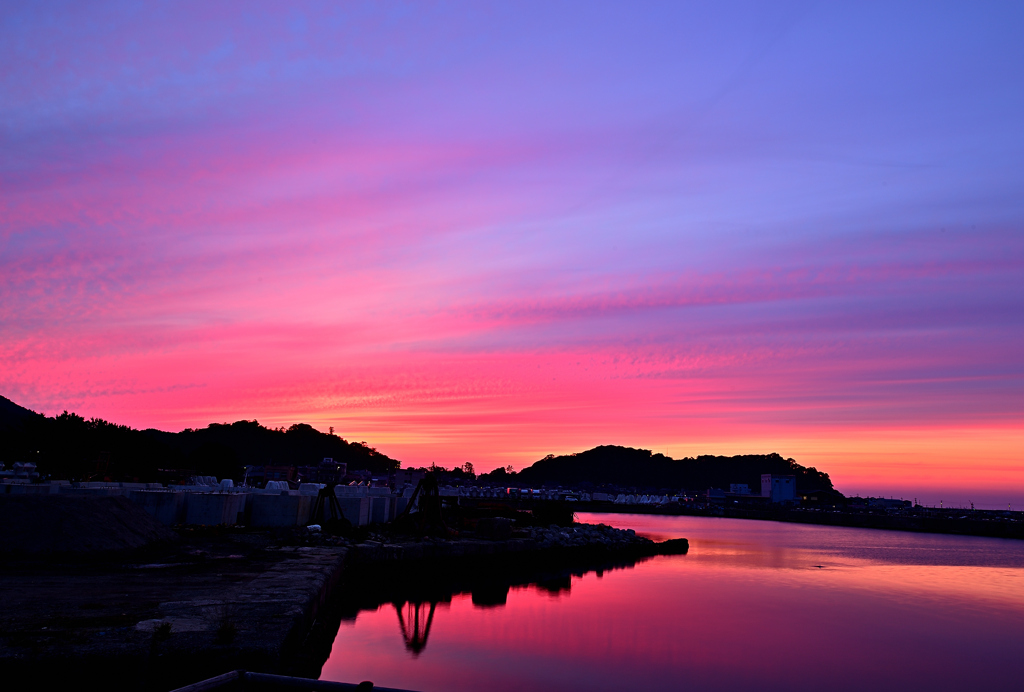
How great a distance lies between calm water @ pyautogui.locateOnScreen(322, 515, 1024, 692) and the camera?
18562mm

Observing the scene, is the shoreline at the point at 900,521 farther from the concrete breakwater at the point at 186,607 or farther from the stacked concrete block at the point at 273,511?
the concrete breakwater at the point at 186,607

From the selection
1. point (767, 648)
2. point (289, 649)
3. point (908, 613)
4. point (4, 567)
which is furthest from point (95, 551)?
point (908, 613)

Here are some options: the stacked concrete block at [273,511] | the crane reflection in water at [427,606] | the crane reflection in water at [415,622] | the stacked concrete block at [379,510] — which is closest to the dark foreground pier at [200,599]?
the crane reflection in water at [427,606]

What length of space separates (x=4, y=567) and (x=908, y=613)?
1327 inches

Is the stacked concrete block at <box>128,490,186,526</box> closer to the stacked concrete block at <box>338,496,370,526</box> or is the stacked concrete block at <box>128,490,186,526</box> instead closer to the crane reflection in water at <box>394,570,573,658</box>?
the stacked concrete block at <box>338,496,370,526</box>

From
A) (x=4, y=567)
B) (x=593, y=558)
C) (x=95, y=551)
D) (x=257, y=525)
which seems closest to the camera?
(x=4, y=567)

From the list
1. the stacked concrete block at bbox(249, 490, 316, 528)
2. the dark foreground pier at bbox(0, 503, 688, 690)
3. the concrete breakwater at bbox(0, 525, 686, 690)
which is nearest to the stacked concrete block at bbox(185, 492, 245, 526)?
the dark foreground pier at bbox(0, 503, 688, 690)

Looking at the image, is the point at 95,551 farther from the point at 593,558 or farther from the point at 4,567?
the point at 593,558

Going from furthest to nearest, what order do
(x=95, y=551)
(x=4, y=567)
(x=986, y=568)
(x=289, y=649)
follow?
(x=986, y=568), (x=95, y=551), (x=4, y=567), (x=289, y=649)

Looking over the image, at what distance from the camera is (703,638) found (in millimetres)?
24625

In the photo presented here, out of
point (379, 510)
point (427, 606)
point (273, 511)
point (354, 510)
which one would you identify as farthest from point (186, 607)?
point (379, 510)

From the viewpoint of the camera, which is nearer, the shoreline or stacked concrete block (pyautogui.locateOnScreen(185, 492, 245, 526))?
stacked concrete block (pyautogui.locateOnScreen(185, 492, 245, 526))

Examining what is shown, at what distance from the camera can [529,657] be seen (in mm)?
20156

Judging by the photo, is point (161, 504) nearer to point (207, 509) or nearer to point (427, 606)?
point (207, 509)
